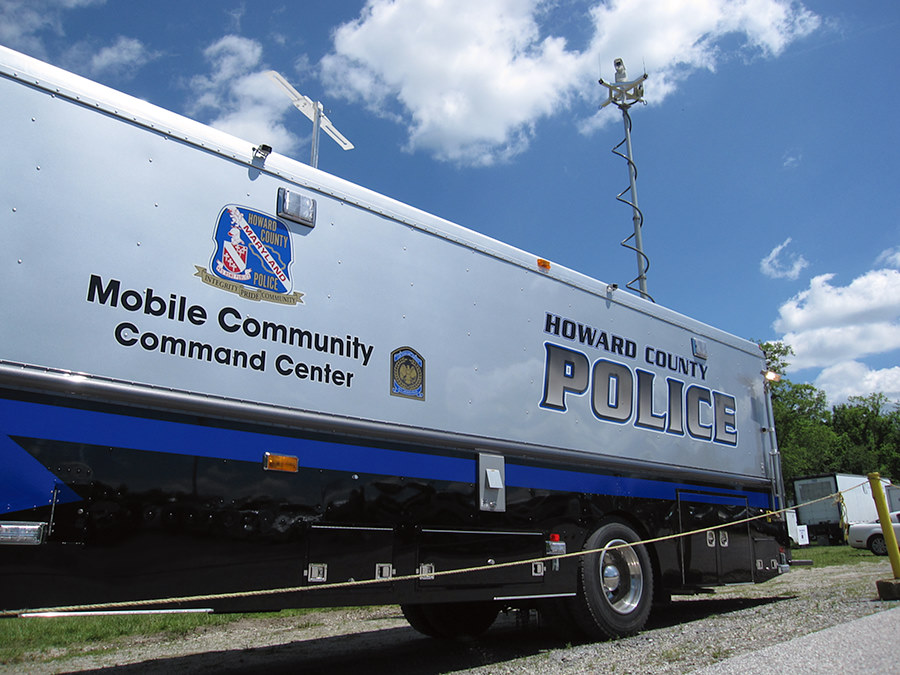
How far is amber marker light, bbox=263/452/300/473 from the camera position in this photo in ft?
13.4

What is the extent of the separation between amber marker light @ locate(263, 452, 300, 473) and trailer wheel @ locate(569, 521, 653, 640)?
2913 mm

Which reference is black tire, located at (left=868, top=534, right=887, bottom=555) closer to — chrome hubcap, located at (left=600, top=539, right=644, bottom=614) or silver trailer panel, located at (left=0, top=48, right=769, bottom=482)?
chrome hubcap, located at (left=600, top=539, right=644, bottom=614)

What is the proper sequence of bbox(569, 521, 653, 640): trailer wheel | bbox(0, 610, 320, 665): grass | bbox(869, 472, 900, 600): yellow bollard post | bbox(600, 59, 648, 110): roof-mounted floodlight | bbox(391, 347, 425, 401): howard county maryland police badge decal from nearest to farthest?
bbox(391, 347, 425, 401): howard county maryland police badge decal → bbox(569, 521, 653, 640): trailer wheel → bbox(869, 472, 900, 600): yellow bollard post → bbox(0, 610, 320, 665): grass → bbox(600, 59, 648, 110): roof-mounted floodlight

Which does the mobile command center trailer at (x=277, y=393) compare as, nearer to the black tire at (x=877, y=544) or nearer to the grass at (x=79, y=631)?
the grass at (x=79, y=631)

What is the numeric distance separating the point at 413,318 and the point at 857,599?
219 inches

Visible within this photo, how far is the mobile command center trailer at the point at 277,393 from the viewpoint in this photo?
3.46 m

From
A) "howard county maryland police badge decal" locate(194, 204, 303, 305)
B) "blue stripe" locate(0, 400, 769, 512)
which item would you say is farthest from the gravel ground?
"howard county maryland police badge decal" locate(194, 204, 303, 305)

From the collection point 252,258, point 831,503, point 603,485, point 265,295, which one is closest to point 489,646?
point 603,485

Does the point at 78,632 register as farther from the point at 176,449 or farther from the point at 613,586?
the point at 613,586

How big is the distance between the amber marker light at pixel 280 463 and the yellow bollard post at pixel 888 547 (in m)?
5.91

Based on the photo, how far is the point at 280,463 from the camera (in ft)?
13.6

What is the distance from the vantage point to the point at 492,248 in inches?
231

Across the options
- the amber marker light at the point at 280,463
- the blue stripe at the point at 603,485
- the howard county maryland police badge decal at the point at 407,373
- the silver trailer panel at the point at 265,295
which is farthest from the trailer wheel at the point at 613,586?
the amber marker light at the point at 280,463

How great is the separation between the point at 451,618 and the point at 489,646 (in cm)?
57
